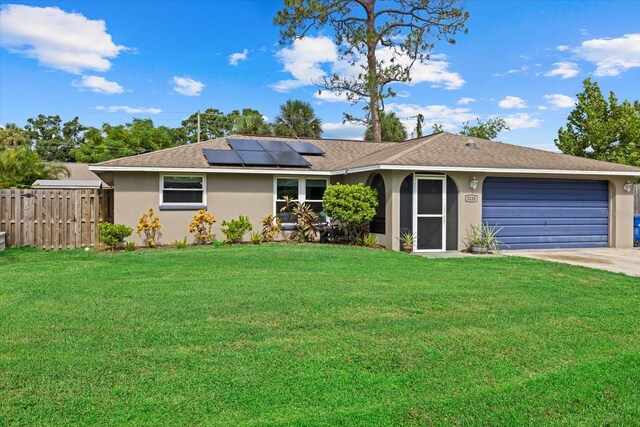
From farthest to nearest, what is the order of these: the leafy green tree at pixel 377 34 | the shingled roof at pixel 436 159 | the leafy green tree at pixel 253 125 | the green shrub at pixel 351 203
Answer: the leafy green tree at pixel 253 125 → the leafy green tree at pixel 377 34 → the shingled roof at pixel 436 159 → the green shrub at pixel 351 203

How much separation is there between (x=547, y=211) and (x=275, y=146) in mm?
8926

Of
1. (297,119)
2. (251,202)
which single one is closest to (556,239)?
(251,202)

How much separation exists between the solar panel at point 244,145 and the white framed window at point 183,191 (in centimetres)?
214

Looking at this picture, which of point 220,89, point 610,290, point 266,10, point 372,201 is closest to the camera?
point 610,290

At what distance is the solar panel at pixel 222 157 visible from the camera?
14.7m

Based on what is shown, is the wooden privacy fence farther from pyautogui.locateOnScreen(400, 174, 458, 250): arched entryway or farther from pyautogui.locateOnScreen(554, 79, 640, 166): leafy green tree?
pyautogui.locateOnScreen(554, 79, 640, 166): leafy green tree

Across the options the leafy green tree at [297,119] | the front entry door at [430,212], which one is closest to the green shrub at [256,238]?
the front entry door at [430,212]

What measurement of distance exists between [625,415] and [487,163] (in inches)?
440

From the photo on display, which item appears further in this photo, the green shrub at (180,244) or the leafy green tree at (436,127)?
the leafy green tree at (436,127)

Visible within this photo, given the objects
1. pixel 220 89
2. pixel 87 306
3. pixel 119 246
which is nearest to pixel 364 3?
pixel 220 89

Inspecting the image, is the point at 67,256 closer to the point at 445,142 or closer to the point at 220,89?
the point at 445,142

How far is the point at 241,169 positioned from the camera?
1459cm

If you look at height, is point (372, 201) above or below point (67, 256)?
above

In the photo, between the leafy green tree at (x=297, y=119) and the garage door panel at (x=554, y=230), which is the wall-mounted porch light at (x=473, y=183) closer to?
the garage door panel at (x=554, y=230)
